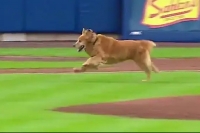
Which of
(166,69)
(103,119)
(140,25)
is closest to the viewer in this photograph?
(103,119)

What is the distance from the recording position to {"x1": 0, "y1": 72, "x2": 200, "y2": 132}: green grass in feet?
33.5

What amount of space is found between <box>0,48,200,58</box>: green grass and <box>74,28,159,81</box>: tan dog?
25.8 feet

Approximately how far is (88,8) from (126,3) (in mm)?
1831

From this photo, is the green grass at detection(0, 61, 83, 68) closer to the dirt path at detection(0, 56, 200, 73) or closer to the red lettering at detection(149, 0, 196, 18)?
the dirt path at detection(0, 56, 200, 73)

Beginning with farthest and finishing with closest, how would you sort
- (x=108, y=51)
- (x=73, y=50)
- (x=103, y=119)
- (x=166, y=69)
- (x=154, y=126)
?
(x=73, y=50), (x=166, y=69), (x=108, y=51), (x=103, y=119), (x=154, y=126)

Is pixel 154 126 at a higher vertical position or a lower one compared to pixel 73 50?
higher

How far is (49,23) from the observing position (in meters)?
30.8

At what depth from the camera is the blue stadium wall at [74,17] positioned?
1176 inches

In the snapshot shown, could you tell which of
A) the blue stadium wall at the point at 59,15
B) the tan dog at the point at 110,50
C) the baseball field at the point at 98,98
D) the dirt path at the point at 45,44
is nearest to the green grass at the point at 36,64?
the baseball field at the point at 98,98

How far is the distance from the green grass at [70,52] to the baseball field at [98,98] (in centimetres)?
254

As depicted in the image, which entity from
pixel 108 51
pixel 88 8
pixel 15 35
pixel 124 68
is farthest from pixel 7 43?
pixel 108 51

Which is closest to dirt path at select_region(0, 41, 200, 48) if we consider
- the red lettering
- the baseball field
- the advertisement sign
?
the advertisement sign

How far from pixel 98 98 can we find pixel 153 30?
54.9 feet

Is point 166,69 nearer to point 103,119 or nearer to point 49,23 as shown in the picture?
point 103,119
